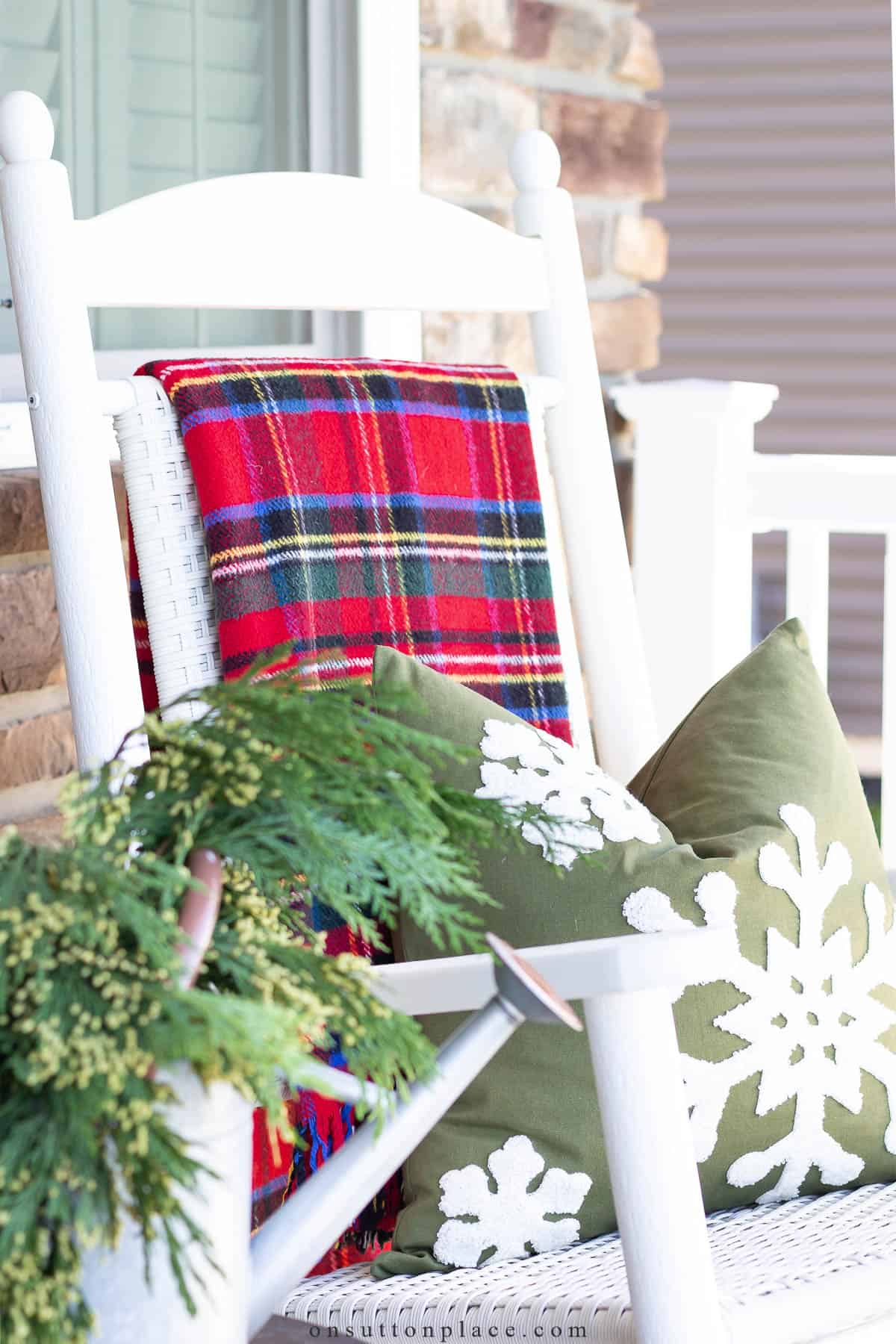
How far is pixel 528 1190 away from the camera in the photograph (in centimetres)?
93

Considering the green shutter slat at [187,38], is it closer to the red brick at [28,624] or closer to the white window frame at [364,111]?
the white window frame at [364,111]

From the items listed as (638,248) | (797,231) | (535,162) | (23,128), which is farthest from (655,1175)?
(797,231)

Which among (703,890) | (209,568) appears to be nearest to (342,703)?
(703,890)

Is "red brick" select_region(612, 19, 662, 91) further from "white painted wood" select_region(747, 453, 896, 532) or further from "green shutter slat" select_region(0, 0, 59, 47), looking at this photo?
"green shutter slat" select_region(0, 0, 59, 47)

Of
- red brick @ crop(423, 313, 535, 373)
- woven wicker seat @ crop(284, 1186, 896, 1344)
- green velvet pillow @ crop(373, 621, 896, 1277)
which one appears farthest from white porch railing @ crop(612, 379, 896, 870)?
woven wicker seat @ crop(284, 1186, 896, 1344)

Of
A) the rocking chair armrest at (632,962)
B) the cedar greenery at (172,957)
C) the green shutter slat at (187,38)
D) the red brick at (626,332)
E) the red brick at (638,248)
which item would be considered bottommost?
the rocking chair armrest at (632,962)

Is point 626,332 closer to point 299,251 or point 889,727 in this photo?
point 889,727

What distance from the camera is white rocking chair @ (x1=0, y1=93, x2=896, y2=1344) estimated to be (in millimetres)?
754

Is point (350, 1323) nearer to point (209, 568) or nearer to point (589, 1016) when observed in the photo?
point (589, 1016)

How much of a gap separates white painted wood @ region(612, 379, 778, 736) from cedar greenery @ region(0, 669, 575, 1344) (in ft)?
3.92

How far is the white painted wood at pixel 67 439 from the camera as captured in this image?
0.99 metres

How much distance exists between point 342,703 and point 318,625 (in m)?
0.51

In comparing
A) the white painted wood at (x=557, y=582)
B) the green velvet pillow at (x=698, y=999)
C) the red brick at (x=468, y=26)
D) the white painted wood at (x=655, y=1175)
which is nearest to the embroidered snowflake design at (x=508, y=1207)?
the green velvet pillow at (x=698, y=999)

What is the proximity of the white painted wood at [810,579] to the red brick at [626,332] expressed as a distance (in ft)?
0.89
